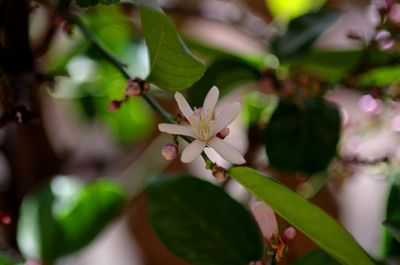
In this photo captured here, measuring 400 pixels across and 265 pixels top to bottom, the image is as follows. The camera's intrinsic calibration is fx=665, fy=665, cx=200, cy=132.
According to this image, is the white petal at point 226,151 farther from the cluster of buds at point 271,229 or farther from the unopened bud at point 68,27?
the unopened bud at point 68,27

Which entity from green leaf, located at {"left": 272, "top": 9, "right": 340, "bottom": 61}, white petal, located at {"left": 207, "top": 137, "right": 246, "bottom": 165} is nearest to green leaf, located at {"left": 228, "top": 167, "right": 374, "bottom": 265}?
white petal, located at {"left": 207, "top": 137, "right": 246, "bottom": 165}

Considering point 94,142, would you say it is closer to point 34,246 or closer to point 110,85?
point 110,85

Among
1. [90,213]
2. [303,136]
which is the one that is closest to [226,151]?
[303,136]

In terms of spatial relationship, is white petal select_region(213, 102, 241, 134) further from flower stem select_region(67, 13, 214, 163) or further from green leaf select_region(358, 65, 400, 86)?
green leaf select_region(358, 65, 400, 86)

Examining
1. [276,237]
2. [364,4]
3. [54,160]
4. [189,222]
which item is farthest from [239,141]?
[276,237]

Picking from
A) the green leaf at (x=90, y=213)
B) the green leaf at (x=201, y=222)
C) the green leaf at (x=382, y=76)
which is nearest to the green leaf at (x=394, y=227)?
the green leaf at (x=201, y=222)

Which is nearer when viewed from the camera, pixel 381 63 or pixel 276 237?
pixel 276 237
